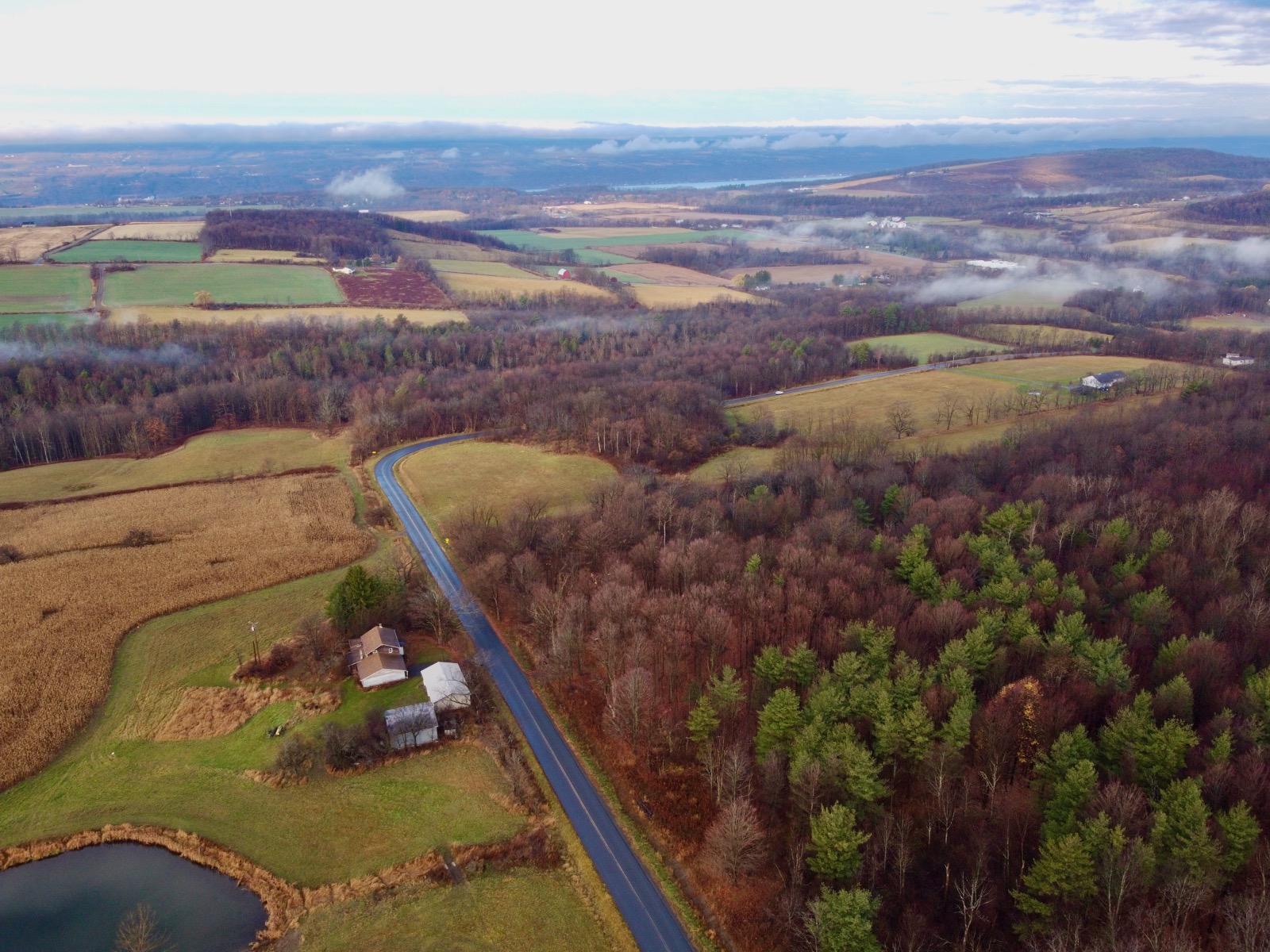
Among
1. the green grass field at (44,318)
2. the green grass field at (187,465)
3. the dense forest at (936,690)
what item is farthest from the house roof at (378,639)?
the green grass field at (44,318)

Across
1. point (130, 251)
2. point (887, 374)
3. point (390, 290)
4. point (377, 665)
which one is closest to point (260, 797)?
point (377, 665)

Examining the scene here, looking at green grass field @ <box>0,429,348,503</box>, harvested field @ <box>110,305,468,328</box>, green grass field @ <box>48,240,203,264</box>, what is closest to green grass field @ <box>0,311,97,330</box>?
harvested field @ <box>110,305,468,328</box>

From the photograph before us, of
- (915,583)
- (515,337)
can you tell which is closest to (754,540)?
(915,583)

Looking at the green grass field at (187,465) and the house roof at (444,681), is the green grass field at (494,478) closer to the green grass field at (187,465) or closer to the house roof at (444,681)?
the green grass field at (187,465)

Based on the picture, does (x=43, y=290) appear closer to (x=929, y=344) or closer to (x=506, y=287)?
(x=506, y=287)

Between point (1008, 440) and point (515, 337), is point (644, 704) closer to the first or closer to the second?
point (1008, 440)

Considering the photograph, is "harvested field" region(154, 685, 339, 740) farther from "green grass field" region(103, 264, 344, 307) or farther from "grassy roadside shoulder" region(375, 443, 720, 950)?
"green grass field" region(103, 264, 344, 307)
